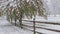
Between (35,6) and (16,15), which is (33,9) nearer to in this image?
(35,6)

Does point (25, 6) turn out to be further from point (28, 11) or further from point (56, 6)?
point (56, 6)

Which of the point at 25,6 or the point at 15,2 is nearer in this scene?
the point at 25,6

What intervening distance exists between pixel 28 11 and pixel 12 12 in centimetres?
112

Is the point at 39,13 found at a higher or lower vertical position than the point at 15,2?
lower

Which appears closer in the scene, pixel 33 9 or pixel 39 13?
pixel 33 9

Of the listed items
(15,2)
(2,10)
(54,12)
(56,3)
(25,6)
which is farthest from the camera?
(54,12)

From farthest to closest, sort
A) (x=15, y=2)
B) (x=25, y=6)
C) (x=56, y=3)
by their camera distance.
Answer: (x=56, y=3) < (x=15, y=2) < (x=25, y=6)

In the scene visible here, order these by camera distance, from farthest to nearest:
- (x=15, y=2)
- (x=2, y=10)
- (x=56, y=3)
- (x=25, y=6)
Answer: (x=56, y=3) → (x=2, y=10) → (x=15, y=2) → (x=25, y=6)

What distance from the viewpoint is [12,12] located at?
1085 centimetres

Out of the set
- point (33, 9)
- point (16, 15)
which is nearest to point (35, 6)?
point (33, 9)

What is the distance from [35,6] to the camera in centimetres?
1076

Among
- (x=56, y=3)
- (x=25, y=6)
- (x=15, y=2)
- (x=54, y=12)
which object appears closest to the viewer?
(x=25, y=6)

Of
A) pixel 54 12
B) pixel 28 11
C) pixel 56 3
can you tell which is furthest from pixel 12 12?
pixel 54 12

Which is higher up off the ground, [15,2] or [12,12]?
[15,2]
